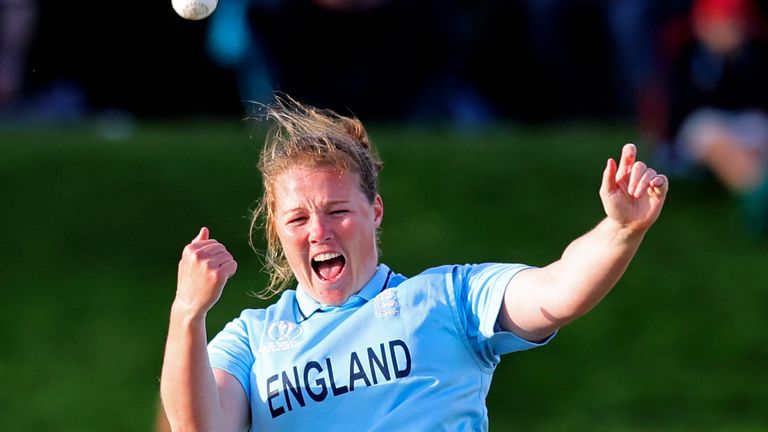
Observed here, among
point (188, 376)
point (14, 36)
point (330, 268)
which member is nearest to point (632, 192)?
point (330, 268)

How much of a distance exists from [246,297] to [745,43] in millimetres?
4487

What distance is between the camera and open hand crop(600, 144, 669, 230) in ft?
13.5

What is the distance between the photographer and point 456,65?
45.6ft

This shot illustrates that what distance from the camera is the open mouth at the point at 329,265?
15.1ft

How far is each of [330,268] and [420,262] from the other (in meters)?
6.85

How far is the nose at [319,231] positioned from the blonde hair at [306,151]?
0.19 metres

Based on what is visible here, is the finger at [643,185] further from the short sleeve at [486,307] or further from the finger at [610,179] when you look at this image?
the short sleeve at [486,307]

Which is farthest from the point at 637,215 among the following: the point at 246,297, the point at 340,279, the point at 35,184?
the point at 35,184

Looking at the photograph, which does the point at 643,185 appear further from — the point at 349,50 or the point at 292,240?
the point at 349,50

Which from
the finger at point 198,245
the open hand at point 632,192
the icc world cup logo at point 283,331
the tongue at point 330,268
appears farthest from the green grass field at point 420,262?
the open hand at point 632,192

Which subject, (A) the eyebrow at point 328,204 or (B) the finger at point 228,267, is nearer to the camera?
(B) the finger at point 228,267

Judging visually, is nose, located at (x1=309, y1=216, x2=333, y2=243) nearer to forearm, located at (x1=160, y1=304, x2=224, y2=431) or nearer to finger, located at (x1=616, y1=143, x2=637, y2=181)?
forearm, located at (x1=160, y1=304, x2=224, y2=431)

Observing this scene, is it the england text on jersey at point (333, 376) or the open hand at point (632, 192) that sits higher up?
the open hand at point (632, 192)

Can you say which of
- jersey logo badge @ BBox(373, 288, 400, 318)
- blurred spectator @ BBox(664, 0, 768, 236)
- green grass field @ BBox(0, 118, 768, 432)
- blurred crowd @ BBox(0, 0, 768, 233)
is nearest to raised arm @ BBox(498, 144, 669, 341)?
jersey logo badge @ BBox(373, 288, 400, 318)
